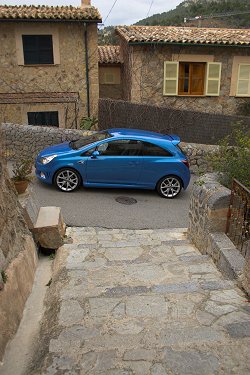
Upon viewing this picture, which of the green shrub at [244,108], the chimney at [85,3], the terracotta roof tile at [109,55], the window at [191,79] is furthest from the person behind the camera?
the terracotta roof tile at [109,55]

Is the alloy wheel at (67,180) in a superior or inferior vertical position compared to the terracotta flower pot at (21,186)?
inferior

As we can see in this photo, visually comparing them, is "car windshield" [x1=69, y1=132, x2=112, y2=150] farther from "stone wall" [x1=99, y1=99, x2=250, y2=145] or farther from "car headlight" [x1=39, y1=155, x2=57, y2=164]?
"stone wall" [x1=99, y1=99, x2=250, y2=145]

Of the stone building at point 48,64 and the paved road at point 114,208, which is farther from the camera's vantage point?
the stone building at point 48,64

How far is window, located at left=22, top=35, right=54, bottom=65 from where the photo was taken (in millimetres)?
14609

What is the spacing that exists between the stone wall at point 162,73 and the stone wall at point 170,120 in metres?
3.24

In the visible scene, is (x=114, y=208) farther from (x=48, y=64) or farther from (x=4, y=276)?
(x=48, y=64)

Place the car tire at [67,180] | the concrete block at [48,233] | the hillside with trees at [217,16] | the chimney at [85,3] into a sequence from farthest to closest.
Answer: the hillside with trees at [217,16] → the chimney at [85,3] → the car tire at [67,180] → the concrete block at [48,233]

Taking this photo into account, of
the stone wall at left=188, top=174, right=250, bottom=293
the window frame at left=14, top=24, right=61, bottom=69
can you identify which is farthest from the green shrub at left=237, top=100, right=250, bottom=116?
the stone wall at left=188, top=174, right=250, bottom=293

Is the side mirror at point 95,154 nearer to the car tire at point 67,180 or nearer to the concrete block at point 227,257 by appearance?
the car tire at point 67,180

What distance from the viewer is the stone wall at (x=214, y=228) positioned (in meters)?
4.44

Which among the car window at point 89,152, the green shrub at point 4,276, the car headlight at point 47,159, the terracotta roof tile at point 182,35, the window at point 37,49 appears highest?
the terracotta roof tile at point 182,35

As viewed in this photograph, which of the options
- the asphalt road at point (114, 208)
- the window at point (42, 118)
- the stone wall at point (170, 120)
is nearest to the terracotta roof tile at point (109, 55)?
the window at point (42, 118)

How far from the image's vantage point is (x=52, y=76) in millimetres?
15289

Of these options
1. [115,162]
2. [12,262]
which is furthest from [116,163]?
[12,262]
